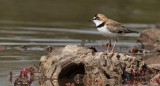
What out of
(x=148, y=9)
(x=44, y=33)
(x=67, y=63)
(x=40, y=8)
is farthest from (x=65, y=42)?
(x=148, y=9)

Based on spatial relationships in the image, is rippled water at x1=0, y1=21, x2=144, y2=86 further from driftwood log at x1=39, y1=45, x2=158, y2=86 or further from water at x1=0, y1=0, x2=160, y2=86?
driftwood log at x1=39, y1=45, x2=158, y2=86

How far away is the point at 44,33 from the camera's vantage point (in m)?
23.0

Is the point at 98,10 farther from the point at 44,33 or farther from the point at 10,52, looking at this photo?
the point at 10,52

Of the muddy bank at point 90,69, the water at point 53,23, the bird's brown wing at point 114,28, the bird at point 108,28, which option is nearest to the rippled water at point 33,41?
the water at point 53,23

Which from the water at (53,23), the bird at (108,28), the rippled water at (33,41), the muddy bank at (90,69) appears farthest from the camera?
the water at (53,23)

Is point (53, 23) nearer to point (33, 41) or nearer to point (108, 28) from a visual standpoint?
point (33, 41)

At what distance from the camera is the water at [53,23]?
701 inches

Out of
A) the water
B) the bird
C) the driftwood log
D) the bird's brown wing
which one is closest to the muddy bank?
the driftwood log

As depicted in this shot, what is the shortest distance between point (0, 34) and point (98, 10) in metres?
10.8

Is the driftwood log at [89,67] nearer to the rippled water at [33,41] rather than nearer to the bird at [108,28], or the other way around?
the bird at [108,28]

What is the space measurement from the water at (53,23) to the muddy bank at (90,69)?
1072 millimetres

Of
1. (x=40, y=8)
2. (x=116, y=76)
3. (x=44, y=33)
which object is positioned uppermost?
(x=40, y=8)

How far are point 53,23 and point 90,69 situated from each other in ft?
42.3

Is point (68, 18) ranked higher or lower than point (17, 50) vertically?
higher
